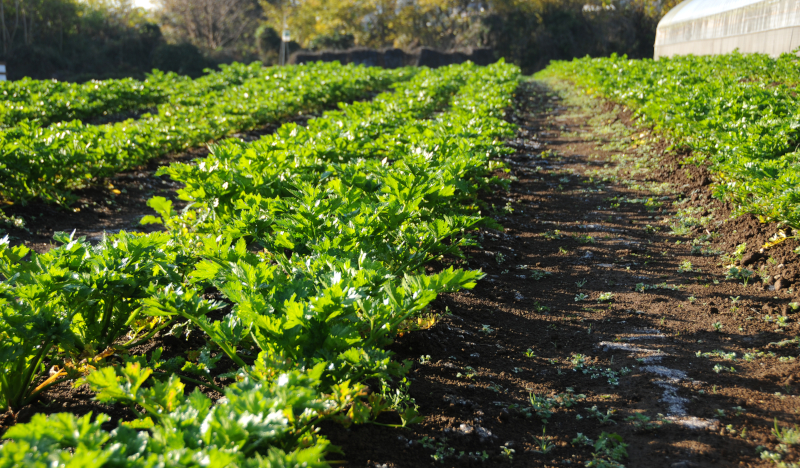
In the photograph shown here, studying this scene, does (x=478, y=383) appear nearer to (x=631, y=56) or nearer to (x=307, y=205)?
(x=307, y=205)

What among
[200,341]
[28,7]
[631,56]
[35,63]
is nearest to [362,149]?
[200,341]

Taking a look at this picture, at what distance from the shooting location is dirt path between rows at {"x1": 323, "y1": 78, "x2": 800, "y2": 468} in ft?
8.19

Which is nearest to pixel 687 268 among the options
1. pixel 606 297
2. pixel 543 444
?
pixel 606 297

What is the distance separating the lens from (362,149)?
653 cm

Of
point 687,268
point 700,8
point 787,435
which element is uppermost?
point 700,8

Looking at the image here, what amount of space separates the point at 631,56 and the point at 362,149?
144 feet

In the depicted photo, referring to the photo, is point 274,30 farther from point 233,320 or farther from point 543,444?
point 543,444

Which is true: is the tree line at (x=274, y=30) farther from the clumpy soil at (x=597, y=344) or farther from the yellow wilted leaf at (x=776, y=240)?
the yellow wilted leaf at (x=776, y=240)

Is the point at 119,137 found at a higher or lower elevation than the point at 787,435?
higher

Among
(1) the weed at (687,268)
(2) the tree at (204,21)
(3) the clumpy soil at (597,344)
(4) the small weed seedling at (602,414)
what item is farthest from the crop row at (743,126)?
(2) the tree at (204,21)

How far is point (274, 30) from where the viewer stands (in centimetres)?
4191

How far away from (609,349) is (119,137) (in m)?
7.19

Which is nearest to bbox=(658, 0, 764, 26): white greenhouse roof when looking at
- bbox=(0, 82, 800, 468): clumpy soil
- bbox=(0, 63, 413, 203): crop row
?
bbox=(0, 63, 413, 203): crop row

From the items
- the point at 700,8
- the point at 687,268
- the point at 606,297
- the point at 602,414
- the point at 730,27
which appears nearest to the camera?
the point at 602,414
